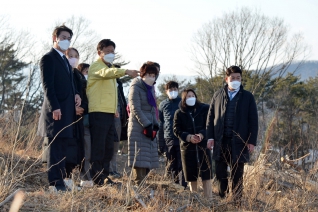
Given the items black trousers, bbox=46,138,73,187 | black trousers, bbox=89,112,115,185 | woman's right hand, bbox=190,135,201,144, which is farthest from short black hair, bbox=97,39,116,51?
woman's right hand, bbox=190,135,201,144

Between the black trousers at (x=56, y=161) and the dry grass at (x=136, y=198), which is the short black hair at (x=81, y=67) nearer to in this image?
the dry grass at (x=136, y=198)

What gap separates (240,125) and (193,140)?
2.99 ft

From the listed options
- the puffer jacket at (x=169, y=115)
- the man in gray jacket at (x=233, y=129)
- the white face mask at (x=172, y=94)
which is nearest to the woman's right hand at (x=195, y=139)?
the man in gray jacket at (x=233, y=129)

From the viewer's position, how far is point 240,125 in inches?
244

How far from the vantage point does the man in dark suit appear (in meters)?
5.37

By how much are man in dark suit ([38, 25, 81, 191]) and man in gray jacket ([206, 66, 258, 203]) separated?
1807 mm

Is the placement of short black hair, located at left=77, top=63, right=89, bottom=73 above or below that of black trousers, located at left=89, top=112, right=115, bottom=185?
above

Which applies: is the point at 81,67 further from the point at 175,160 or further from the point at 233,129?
the point at 233,129

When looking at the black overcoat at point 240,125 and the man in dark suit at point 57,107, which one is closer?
the man in dark suit at point 57,107

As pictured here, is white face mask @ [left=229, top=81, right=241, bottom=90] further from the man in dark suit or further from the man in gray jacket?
the man in dark suit

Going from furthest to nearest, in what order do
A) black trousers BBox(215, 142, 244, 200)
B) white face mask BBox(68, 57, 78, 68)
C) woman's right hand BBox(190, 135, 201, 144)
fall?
woman's right hand BBox(190, 135, 201, 144) < white face mask BBox(68, 57, 78, 68) < black trousers BBox(215, 142, 244, 200)

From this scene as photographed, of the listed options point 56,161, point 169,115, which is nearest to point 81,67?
point 169,115

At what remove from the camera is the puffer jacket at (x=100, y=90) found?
5.92 meters

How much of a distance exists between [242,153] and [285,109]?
2691 cm
